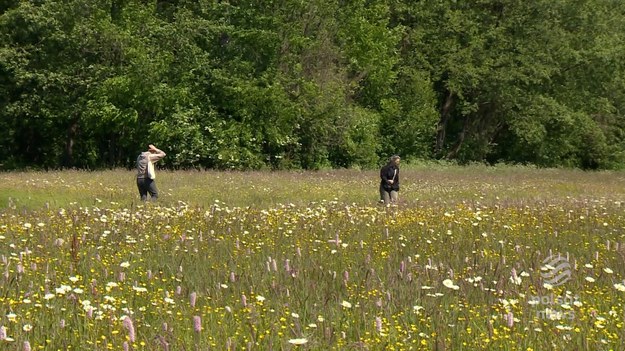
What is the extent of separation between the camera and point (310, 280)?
5578 millimetres

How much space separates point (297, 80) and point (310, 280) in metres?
32.7

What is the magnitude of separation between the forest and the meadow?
82.3 ft

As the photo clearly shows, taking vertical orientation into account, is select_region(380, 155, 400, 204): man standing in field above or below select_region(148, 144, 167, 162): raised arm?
below

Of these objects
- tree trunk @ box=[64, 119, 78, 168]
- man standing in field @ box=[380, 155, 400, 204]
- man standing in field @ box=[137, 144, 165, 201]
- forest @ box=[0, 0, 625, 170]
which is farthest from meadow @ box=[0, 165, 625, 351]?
tree trunk @ box=[64, 119, 78, 168]

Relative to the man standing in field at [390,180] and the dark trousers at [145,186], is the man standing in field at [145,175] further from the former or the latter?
the man standing in field at [390,180]

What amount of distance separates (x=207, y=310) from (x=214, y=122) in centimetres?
3198

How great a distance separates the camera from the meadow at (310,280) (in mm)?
4160

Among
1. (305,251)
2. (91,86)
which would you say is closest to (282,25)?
(91,86)

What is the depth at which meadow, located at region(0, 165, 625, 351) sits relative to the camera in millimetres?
4160

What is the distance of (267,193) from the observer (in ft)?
67.3

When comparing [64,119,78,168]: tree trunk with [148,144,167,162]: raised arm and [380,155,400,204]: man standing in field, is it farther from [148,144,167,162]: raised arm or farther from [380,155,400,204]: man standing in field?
[380,155,400,204]: man standing in field

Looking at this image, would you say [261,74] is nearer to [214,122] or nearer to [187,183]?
[214,122]

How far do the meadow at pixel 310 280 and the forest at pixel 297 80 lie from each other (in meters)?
25.1

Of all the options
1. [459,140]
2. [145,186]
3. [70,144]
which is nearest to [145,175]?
[145,186]
